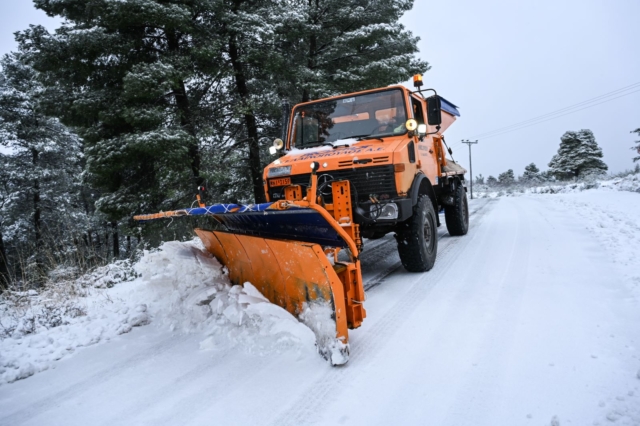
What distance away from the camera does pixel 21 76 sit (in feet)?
50.8

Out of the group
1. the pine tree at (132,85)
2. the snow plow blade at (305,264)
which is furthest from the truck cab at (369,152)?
the pine tree at (132,85)

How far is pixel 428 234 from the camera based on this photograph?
464 centimetres

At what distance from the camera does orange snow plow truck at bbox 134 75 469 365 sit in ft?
8.57

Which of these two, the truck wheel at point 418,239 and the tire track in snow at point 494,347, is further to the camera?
the truck wheel at point 418,239

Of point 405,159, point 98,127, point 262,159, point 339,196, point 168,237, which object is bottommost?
point 168,237

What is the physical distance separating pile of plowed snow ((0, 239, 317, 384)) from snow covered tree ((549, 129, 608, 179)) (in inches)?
1544

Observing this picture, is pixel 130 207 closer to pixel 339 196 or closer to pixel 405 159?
pixel 339 196

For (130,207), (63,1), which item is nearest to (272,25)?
(63,1)

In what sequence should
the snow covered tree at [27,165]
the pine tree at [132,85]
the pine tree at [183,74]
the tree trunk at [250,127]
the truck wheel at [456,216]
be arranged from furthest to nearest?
the snow covered tree at [27,165] → the tree trunk at [250,127] → the pine tree at [183,74] → the pine tree at [132,85] → the truck wheel at [456,216]

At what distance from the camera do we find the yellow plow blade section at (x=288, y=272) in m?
2.47

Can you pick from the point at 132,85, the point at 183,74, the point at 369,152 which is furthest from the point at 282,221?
the point at 183,74

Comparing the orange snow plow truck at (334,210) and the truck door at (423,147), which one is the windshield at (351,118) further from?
the truck door at (423,147)

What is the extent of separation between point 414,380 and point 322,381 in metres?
0.59

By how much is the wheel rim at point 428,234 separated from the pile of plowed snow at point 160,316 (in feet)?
7.90
